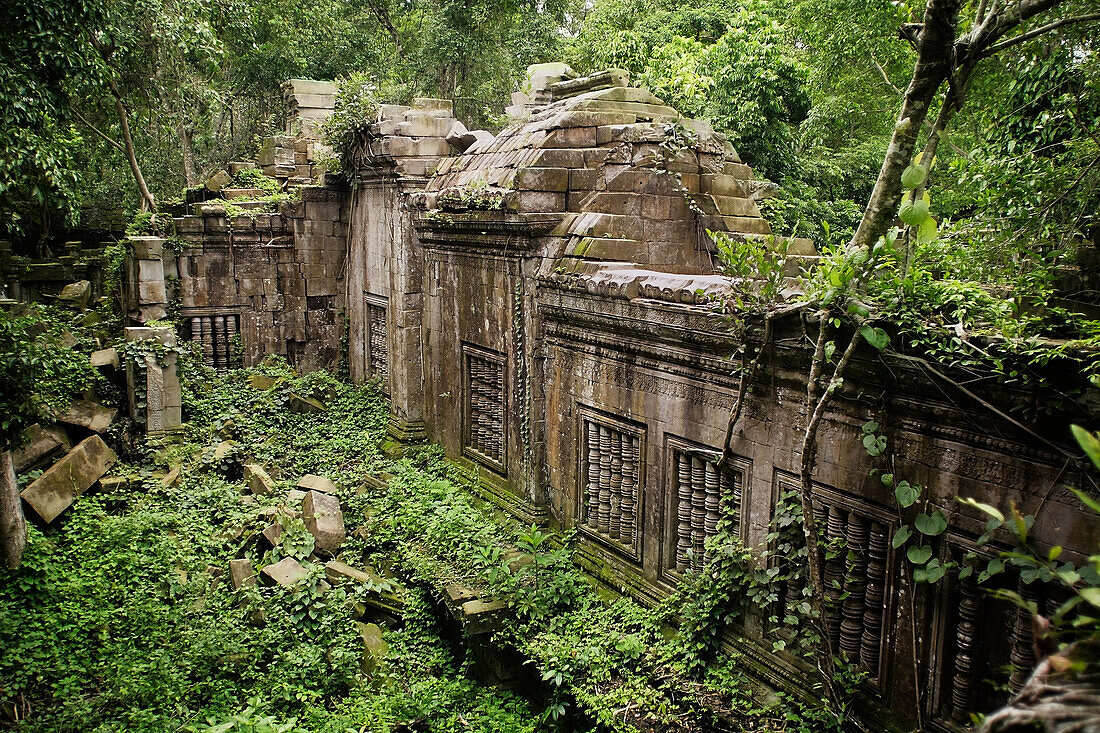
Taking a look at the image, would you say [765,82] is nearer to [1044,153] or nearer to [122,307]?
[1044,153]

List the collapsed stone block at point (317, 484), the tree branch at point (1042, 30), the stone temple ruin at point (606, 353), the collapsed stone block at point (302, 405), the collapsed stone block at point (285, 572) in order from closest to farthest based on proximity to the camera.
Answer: the stone temple ruin at point (606, 353) → the tree branch at point (1042, 30) → the collapsed stone block at point (285, 572) → the collapsed stone block at point (317, 484) → the collapsed stone block at point (302, 405)

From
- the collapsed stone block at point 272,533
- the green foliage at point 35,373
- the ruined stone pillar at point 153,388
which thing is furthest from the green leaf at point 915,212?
the ruined stone pillar at point 153,388

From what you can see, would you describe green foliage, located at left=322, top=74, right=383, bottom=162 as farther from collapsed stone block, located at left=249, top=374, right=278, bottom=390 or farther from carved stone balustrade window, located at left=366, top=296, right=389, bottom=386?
collapsed stone block, located at left=249, top=374, right=278, bottom=390

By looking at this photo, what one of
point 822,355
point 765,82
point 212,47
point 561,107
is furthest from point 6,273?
point 822,355

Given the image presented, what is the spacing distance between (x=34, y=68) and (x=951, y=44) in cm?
954

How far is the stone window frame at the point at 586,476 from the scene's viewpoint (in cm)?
659

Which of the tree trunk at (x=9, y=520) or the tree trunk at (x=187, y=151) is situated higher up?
the tree trunk at (x=187, y=151)

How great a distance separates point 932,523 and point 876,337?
1073mm

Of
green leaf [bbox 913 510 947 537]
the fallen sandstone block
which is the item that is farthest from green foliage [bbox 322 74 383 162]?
green leaf [bbox 913 510 947 537]

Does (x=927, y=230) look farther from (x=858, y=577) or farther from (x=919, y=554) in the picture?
(x=858, y=577)

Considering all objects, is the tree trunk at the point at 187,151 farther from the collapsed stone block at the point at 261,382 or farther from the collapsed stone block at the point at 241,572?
the collapsed stone block at the point at 241,572

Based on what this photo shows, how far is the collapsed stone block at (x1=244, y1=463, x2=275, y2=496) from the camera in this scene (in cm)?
985

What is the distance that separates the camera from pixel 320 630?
290 inches

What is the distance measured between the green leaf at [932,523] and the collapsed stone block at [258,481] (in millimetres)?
8042
